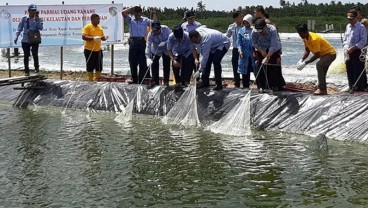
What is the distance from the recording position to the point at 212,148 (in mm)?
8344

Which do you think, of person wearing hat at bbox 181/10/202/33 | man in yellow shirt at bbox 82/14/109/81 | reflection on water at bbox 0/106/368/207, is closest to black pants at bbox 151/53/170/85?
person wearing hat at bbox 181/10/202/33

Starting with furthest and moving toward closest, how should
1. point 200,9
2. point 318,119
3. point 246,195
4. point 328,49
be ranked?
point 200,9 → point 328,49 → point 318,119 → point 246,195

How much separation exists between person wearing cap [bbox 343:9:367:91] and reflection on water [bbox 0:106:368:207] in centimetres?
165

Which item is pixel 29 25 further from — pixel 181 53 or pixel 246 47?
pixel 246 47

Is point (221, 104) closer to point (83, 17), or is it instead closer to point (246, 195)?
point (246, 195)

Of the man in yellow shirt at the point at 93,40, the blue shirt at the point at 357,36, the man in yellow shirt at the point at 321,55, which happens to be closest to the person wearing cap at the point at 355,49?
the blue shirt at the point at 357,36

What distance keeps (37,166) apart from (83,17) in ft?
27.6

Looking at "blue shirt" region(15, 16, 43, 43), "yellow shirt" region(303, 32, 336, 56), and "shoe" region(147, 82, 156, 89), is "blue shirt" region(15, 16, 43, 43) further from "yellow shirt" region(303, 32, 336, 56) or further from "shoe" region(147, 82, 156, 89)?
"yellow shirt" region(303, 32, 336, 56)

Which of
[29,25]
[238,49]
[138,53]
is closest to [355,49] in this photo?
[238,49]

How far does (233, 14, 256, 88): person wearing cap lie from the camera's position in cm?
1058

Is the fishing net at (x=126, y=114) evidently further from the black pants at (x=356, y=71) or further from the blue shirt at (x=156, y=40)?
the black pants at (x=356, y=71)

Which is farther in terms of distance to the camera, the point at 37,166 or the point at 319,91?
the point at 319,91

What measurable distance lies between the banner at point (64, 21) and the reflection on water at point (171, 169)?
5497 millimetres

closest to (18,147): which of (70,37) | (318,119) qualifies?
(318,119)
